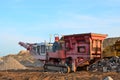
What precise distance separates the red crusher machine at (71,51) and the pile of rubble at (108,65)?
0.61 m

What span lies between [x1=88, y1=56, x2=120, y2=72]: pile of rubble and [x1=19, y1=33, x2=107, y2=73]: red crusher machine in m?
0.61

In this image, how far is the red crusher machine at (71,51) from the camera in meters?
24.0

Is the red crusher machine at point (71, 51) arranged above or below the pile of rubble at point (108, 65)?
above

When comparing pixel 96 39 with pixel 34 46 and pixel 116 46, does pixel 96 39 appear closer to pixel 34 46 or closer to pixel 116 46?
pixel 116 46

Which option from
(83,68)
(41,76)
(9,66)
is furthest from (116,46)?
(9,66)

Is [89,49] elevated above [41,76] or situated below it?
above

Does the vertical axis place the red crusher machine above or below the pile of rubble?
above

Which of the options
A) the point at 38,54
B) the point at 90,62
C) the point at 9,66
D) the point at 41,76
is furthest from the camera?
the point at 9,66

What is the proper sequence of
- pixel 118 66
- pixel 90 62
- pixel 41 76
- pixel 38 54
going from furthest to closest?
pixel 38 54, pixel 90 62, pixel 118 66, pixel 41 76

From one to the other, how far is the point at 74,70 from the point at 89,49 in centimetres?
209

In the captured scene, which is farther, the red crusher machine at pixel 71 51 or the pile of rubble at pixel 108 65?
the red crusher machine at pixel 71 51

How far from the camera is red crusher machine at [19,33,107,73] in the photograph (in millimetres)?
24016

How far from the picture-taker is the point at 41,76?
2142cm

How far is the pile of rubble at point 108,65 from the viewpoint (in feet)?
76.8
